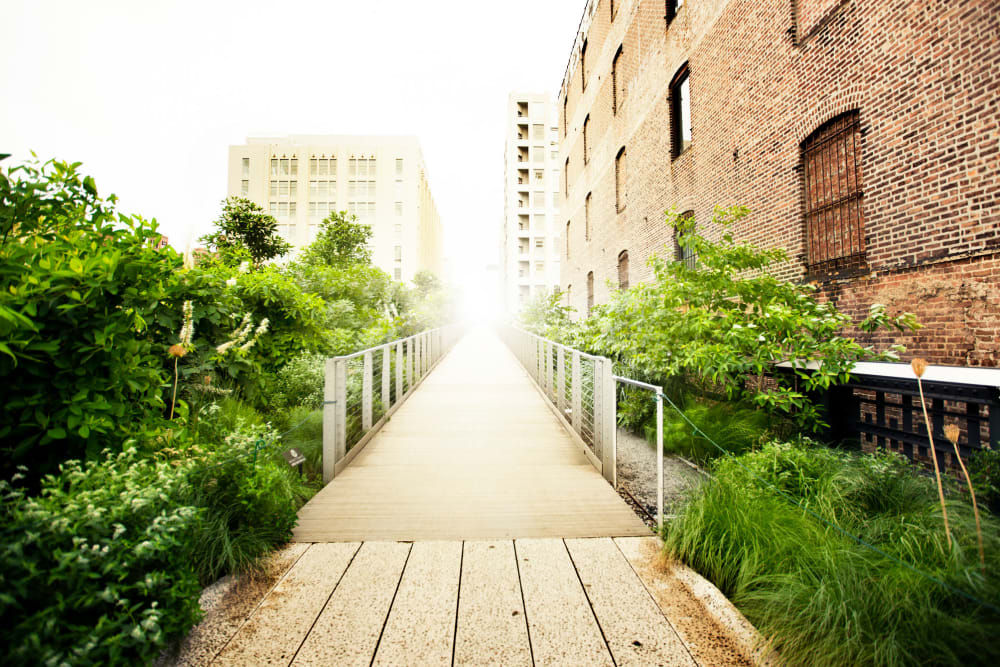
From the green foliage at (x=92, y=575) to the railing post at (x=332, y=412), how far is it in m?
2.53

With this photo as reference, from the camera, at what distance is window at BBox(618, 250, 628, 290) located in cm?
1477

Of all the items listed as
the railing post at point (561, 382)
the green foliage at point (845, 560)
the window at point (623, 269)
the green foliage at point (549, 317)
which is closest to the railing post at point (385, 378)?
the railing post at point (561, 382)

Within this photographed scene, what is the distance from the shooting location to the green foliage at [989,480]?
3254mm

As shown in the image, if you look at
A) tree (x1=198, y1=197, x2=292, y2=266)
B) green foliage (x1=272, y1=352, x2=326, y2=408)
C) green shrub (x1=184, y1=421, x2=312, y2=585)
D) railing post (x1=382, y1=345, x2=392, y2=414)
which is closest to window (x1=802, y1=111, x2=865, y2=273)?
railing post (x1=382, y1=345, x2=392, y2=414)

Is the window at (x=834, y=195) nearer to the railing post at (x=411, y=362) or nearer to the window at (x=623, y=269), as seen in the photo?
the railing post at (x=411, y=362)

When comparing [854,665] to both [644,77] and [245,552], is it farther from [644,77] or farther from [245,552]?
[644,77]

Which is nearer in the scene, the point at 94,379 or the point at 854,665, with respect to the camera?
the point at 854,665

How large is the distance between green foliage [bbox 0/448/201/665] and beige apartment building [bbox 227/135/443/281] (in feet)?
179

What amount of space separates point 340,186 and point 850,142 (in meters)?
57.3

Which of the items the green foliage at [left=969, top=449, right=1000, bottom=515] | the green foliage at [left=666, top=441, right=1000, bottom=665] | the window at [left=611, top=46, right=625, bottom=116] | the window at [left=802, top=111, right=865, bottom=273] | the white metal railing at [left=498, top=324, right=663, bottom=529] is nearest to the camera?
the green foliage at [left=666, top=441, right=1000, bottom=665]

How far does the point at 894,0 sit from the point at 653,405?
5.48 metres

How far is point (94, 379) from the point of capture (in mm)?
2230

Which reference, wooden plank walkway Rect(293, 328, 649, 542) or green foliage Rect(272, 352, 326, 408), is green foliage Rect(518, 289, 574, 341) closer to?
wooden plank walkway Rect(293, 328, 649, 542)

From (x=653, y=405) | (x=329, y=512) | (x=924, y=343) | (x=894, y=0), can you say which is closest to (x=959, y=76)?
(x=894, y=0)
